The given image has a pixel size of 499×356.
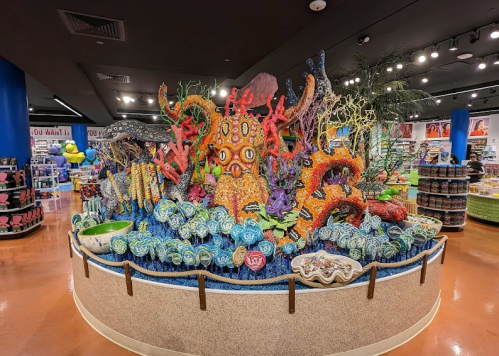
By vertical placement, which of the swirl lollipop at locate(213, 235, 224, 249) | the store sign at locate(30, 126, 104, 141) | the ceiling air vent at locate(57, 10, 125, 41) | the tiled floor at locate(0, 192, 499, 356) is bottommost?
the tiled floor at locate(0, 192, 499, 356)

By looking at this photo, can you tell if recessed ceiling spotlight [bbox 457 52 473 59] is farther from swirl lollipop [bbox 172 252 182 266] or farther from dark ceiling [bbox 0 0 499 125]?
swirl lollipop [bbox 172 252 182 266]

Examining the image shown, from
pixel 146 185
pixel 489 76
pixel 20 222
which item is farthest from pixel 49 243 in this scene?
pixel 489 76

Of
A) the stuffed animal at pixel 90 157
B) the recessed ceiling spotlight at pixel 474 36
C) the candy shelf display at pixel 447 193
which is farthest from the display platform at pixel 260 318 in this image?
the stuffed animal at pixel 90 157

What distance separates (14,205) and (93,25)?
3.77 m

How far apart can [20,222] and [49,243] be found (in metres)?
0.76

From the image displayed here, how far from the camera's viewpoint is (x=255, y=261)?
229cm

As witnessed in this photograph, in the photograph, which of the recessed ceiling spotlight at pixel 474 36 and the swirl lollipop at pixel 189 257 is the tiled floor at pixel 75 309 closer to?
the swirl lollipop at pixel 189 257

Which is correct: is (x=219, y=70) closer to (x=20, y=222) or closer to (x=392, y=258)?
(x=392, y=258)

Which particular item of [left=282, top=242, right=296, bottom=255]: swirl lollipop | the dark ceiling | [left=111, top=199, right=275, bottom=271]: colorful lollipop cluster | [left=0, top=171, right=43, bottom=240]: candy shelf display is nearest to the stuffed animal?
the dark ceiling

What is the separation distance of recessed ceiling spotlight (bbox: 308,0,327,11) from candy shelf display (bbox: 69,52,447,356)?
72 centimetres

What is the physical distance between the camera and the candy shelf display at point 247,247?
2092 millimetres

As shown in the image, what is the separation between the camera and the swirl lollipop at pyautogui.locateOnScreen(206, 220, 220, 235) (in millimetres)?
2773

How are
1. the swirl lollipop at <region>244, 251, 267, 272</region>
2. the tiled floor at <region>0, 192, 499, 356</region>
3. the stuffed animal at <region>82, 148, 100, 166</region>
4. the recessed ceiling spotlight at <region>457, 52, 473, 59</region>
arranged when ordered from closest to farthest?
the swirl lollipop at <region>244, 251, 267, 272</region>, the tiled floor at <region>0, 192, 499, 356</region>, the recessed ceiling spotlight at <region>457, 52, 473, 59</region>, the stuffed animal at <region>82, 148, 100, 166</region>

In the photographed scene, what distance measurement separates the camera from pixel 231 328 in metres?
2.08
